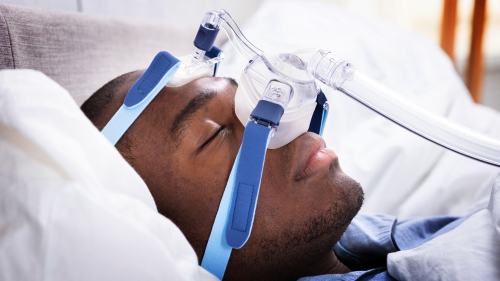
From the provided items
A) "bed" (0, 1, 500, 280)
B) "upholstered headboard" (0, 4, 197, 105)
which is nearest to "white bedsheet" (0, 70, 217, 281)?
"bed" (0, 1, 500, 280)

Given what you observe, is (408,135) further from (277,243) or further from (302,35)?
(277,243)

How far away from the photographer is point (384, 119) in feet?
5.18

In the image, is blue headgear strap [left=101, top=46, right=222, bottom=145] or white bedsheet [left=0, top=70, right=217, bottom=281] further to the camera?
blue headgear strap [left=101, top=46, right=222, bottom=145]

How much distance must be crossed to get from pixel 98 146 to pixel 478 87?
10.9 ft

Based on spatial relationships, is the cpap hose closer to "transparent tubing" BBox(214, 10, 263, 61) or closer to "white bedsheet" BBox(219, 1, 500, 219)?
"transparent tubing" BBox(214, 10, 263, 61)

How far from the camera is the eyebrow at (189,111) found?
79 centimetres

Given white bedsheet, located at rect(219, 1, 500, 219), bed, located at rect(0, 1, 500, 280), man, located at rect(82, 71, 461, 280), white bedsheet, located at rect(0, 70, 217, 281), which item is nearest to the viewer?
white bedsheet, located at rect(0, 70, 217, 281)

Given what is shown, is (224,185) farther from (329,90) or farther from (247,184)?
(329,90)

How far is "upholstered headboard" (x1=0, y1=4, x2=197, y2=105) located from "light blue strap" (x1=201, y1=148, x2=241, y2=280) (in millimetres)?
635

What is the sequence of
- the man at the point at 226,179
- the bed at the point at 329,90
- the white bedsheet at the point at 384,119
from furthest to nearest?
the white bedsheet at the point at 384,119 < the man at the point at 226,179 < the bed at the point at 329,90

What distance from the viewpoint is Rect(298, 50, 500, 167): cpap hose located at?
0.78 m

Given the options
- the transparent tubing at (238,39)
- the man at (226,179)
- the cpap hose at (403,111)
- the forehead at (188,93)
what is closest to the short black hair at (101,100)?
the man at (226,179)

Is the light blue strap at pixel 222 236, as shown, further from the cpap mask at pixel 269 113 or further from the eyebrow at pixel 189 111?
the eyebrow at pixel 189 111

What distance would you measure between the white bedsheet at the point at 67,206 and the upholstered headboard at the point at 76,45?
0.28 metres
